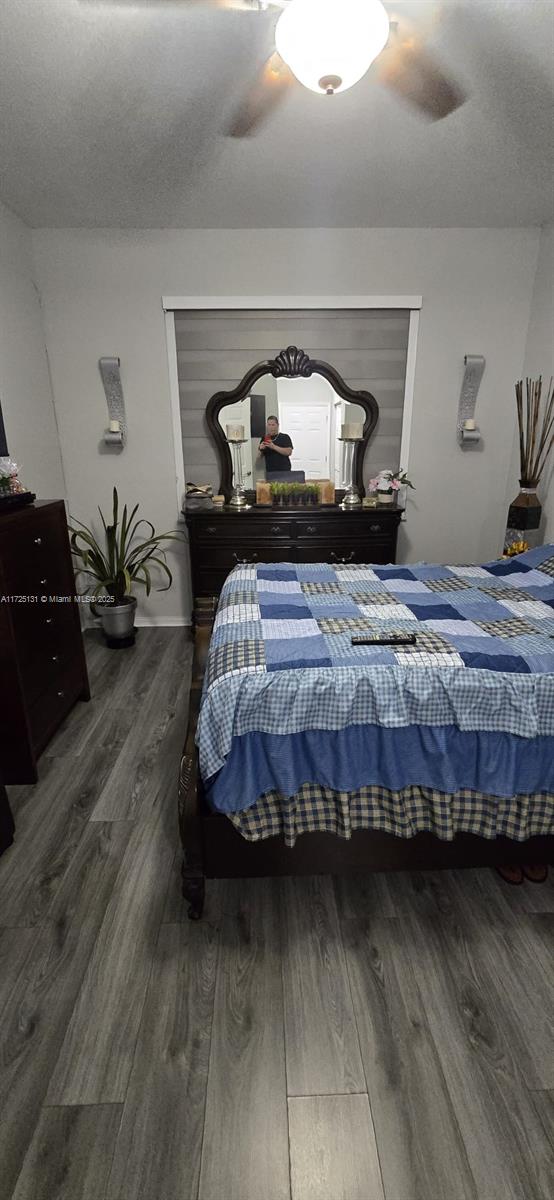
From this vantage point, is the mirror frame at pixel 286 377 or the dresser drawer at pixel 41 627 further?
the mirror frame at pixel 286 377

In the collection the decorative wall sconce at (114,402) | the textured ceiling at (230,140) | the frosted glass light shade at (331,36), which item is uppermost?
the textured ceiling at (230,140)

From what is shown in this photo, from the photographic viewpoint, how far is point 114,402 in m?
3.47

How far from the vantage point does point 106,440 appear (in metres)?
3.54

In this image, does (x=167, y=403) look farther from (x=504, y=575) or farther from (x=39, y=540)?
(x=504, y=575)

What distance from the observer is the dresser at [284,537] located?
11.3 feet

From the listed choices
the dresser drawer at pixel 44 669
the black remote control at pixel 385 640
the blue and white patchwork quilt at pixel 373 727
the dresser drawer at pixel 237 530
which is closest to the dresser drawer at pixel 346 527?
the dresser drawer at pixel 237 530

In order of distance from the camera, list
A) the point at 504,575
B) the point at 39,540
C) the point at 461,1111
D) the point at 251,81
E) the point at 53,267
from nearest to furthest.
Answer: the point at 461,1111, the point at 251,81, the point at 39,540, the point at 504,575, the point at 53,267

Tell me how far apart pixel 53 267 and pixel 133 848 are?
11.0 ft

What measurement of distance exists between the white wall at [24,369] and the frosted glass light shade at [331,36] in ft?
7.06

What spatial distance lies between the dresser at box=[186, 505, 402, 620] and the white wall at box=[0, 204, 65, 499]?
0.97 metres

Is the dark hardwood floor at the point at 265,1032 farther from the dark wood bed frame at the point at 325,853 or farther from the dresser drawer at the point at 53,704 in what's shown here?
the dresser drawer at the point at 53,704

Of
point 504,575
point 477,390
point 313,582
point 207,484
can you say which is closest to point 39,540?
point 313,582

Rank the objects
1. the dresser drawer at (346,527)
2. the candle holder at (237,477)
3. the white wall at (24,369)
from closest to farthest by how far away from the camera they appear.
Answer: the white wall at (24,369), the dresser drawer at (346,527), the candle holder at (237,477)

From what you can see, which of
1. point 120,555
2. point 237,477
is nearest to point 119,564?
point 120,555
